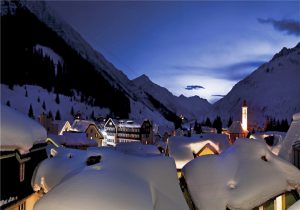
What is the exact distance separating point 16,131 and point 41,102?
158941 mm

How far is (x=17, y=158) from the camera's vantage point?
1384 centimetres

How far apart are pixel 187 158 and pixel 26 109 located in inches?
5199

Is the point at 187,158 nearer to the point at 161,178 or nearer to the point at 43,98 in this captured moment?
the point at 161,178

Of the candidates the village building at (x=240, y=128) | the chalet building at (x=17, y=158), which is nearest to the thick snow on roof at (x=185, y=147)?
the chalet building at (x=17, y=158)

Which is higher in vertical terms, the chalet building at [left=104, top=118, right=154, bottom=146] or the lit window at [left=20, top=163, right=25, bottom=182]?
the lit window at [left=20, top=163, right=25, bottom=182]

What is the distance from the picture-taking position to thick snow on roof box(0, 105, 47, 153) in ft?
41.3

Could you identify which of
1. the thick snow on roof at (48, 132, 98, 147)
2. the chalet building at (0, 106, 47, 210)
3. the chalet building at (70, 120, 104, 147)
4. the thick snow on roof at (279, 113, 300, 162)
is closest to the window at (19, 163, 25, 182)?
the chalet building at (0, 106, 47, 210)

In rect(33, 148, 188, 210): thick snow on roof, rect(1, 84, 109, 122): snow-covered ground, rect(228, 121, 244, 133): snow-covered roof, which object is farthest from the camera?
rect(1, 84, 109, 122): snow-covered ground

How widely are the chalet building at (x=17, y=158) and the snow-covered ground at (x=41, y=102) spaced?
438ft

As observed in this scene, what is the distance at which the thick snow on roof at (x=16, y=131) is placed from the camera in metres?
12.6

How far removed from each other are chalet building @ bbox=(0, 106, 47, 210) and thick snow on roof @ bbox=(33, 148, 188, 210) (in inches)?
33.1

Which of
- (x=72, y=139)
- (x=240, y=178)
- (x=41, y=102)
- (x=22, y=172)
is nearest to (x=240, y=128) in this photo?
(x=72, y=139)

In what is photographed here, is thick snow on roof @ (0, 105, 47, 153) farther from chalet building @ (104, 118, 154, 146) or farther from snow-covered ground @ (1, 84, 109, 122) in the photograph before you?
snow-covered ground @ (1, 84, 109, 122)

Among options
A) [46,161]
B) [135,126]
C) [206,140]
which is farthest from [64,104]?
[46,161]
